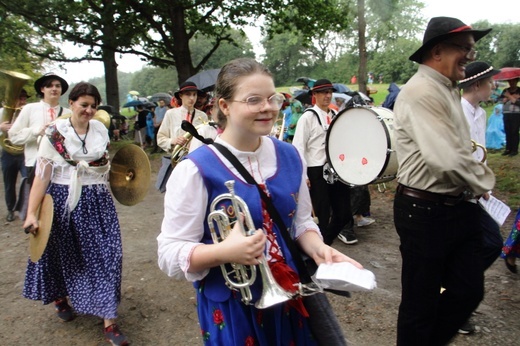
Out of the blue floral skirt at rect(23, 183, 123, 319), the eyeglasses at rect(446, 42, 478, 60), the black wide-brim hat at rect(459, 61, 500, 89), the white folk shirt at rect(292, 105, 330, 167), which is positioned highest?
the eyeglasses at rect(446, 42, 478, 60)

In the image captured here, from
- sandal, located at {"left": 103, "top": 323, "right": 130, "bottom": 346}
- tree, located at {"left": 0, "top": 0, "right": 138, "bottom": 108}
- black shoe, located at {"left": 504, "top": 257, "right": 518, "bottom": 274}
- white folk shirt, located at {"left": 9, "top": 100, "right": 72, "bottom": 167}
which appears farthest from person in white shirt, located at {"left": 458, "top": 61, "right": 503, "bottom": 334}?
tree, located at {"left": 0, "top": 0, "right": 138, "bottom": 108}

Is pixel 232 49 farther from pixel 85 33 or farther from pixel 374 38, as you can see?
pixel 85 33

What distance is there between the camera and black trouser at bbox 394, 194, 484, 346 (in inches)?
97.3

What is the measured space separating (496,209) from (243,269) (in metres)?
2.30

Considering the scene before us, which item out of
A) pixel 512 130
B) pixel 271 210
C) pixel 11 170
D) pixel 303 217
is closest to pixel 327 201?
pixel 303 217

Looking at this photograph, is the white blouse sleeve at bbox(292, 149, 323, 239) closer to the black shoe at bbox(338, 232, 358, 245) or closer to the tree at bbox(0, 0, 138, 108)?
the black shoe at bbox(338, 232, 358, 245)

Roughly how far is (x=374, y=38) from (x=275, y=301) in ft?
207

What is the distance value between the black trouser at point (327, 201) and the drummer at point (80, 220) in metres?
2.25

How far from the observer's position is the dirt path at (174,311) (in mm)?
3416

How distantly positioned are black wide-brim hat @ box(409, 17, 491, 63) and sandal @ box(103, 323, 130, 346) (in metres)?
2.92

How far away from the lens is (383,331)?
3.41 meters

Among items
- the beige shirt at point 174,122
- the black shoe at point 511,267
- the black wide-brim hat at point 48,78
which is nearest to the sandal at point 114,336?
the beige shirt at point 174,122

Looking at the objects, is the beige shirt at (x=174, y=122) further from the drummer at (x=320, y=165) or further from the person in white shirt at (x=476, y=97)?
the person in white shirt at (x=476, y=97)

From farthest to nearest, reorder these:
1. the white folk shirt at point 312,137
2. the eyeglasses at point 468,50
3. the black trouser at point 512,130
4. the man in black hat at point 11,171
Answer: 1. the black trouser at point 512,130
2. the man in black hat at point 11,171
3. the white folk shirt at point 312,137
4. the eyeglasses at point 468,50
